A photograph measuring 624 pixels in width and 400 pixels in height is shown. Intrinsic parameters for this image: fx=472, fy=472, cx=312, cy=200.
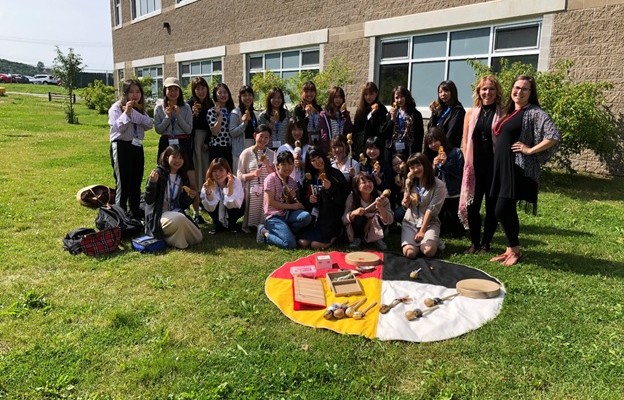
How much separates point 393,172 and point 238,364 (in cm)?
364

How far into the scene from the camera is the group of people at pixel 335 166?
465 centimetres

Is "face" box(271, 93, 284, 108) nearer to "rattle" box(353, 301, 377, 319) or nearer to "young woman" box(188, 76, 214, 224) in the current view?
"young woman" box(188, 76, 214, 224)

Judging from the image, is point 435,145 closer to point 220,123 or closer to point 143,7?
point 220,123

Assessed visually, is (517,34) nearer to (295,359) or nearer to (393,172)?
(393,172)

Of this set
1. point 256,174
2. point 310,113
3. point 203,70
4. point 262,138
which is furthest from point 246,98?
point 203,70

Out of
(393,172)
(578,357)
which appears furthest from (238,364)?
(393,172)

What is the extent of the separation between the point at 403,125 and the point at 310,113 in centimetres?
123

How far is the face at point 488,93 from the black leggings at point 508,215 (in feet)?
3.17

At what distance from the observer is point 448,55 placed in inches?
426

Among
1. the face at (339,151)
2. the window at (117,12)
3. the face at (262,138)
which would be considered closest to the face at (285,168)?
the face at (262,138)

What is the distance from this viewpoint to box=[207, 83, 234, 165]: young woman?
6203 millimetres

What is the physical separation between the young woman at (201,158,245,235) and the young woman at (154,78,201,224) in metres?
0.30

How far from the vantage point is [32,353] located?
3105 mm

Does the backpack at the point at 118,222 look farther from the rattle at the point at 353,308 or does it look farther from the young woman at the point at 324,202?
the rattle at the point at 353,308
